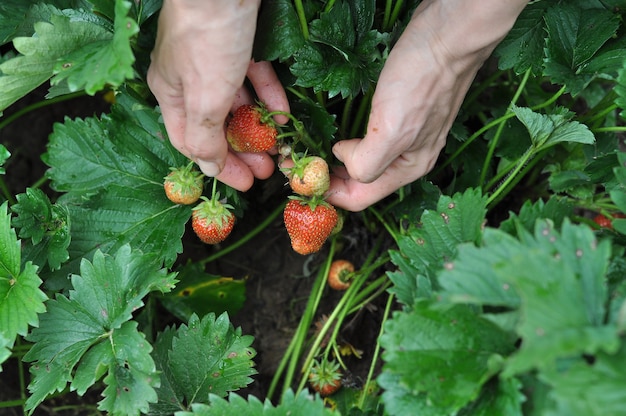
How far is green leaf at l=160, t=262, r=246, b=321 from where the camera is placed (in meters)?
1.48

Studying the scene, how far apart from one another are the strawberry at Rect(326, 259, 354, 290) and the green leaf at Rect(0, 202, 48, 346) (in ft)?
2.24

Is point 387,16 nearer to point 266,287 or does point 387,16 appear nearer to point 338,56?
point 338,56

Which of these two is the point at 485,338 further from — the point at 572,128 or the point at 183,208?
the point at 183,208

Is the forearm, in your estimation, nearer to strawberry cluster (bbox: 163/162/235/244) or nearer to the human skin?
the human skin

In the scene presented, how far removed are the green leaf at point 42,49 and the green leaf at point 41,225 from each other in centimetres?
28

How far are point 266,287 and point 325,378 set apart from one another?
1.30ft

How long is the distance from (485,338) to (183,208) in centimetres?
73

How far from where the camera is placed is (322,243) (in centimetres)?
128

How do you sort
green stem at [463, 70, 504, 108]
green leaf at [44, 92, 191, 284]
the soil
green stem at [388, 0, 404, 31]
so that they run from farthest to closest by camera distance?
the soil < green stem at [463, 70, 504, 108] < green leaf at [44, 92, 191, 284] < green stem at [388, 0, 404, 31]

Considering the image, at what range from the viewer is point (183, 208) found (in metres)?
1.34

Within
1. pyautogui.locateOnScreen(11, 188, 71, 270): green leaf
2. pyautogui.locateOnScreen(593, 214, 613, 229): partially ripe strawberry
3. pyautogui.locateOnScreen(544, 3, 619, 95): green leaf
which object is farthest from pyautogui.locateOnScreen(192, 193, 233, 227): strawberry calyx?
pyautogui.locateOnScreen(593, 214, 613, 229): partially ripe strawberry

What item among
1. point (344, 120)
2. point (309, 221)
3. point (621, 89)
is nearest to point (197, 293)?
point (309, 221)

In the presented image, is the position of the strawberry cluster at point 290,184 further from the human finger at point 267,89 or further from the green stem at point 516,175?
the green stem at point 516,175

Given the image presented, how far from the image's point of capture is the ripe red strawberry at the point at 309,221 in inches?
47.2
